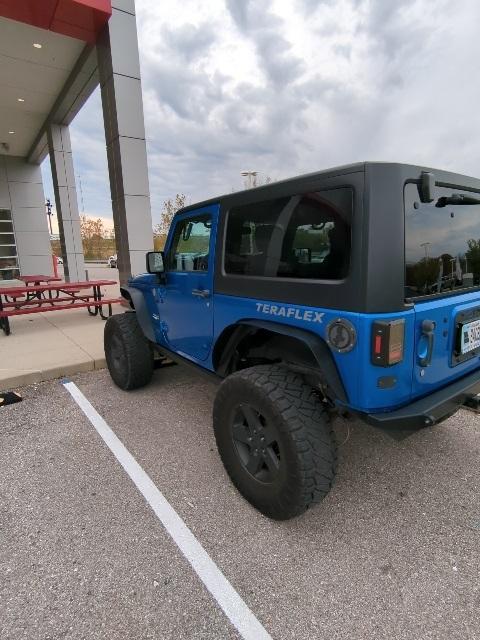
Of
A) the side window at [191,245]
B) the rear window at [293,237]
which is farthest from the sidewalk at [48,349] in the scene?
the rear window at [293,237]

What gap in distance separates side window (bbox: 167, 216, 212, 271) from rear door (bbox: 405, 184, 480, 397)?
5.13 feet

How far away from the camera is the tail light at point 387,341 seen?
1.69m

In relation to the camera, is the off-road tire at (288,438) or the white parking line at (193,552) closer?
the white parking line at (193,552)

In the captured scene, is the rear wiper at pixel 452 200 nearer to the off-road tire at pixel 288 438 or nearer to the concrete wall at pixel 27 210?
the off-road tire at pixel 288 438

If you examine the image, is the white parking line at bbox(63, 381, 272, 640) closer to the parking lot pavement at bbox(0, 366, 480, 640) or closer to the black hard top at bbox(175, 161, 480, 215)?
the parking lot pavement at bbox(0, 366, 480, 640)

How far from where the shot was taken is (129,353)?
12.5 feet

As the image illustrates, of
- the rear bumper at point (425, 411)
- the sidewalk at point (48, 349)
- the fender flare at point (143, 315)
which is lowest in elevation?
the sidewalk at point (48, 349)

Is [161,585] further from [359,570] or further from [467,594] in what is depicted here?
[467,594]

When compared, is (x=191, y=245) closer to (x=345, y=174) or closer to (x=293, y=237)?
(x=293, y=237)

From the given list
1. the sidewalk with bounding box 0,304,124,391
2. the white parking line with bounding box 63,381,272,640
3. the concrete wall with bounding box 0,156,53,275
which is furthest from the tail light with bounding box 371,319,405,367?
the concrete wall with bounding box 0,156,53,275

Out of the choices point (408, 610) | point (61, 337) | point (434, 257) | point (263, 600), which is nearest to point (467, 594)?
point (408, 610)

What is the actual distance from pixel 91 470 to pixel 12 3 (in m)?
7.86

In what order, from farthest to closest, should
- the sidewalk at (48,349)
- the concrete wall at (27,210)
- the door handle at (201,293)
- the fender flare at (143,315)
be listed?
the concrete wall at (27,210) < the sidewalk at (48,349) < the fender flare at (143,315) < the door handle at (201,293)

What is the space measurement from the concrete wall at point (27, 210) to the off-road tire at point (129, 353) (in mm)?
15062
